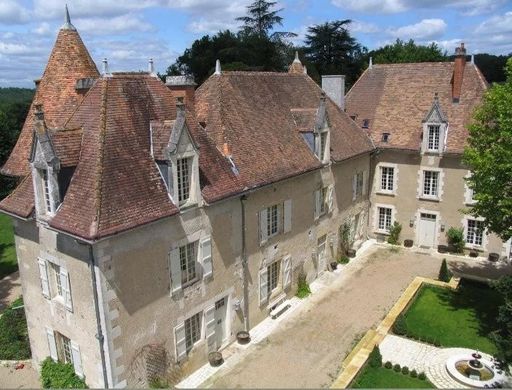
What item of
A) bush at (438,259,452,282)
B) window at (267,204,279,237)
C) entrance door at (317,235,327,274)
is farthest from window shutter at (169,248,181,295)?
bush at (438,259,452,282)

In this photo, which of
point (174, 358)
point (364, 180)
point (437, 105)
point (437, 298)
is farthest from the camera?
point (364, 180)

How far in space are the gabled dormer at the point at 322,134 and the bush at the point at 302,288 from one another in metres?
6.30

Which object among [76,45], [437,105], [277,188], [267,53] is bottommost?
[277,188]

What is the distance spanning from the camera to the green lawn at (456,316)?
1928 cm

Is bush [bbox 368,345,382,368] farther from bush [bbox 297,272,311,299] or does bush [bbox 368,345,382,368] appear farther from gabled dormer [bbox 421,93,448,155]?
gabled dormer [bbox 421,93,448,155]

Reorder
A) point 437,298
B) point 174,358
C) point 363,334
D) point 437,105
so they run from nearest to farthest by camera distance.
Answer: point 174,358, point 363,334, point 437,298, point 437,105

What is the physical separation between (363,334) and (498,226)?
7.35 m

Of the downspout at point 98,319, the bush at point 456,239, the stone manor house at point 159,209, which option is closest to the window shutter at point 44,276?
the stone manor house at point 159,209

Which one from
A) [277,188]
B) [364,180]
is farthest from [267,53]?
[277,188]

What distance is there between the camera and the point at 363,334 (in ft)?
64.8

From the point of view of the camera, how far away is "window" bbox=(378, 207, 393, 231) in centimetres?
3102

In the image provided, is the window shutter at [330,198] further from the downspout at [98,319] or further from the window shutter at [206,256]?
the downspout at [98,319]

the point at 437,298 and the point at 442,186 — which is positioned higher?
the point at 442,186

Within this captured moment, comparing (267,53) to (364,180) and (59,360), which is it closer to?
(364,180)
